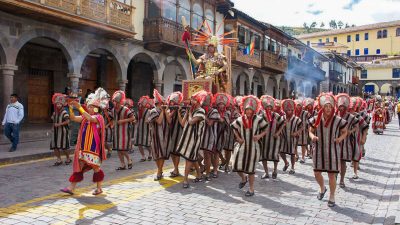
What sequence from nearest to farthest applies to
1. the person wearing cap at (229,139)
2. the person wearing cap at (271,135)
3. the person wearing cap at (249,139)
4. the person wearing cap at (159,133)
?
the person wearing cap at (249,139) < the person wearing cap at (159,133) < the person wearing cap at (271,135) < the person wearing cap at (229,139)

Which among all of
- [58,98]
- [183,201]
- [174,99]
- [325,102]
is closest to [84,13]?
[58,98]

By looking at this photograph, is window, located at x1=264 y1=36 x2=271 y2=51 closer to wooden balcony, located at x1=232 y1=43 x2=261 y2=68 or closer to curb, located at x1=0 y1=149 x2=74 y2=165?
wooden balcony, located at x1=232 y1=43 x2=261 y2=68

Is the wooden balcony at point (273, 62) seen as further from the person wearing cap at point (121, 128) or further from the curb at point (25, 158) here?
the person wearing cap at point (121, 128)

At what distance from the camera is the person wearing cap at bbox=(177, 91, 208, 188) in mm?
7353

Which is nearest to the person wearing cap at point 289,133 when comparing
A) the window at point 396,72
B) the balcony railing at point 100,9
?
the balcony railing at point 100,9

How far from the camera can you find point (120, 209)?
5734 mm

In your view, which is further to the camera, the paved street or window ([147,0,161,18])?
window ([147,0,161,18])

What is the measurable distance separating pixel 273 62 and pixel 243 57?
522cm

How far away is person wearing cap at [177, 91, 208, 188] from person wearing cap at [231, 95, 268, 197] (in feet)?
2.52

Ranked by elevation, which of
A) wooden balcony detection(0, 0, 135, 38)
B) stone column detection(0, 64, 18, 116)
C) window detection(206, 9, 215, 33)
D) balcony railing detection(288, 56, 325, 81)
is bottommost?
stone column detection(0, 64, 18, 116)

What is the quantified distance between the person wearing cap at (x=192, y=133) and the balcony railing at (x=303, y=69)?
28.6 m

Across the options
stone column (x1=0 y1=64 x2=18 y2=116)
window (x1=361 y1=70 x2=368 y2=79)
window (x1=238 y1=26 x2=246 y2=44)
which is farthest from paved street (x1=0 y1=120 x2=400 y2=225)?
window (x1=361 y1=70 x2=368 y2=79)

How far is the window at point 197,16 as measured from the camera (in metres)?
21.0

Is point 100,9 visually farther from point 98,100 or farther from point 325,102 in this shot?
point 325,102
